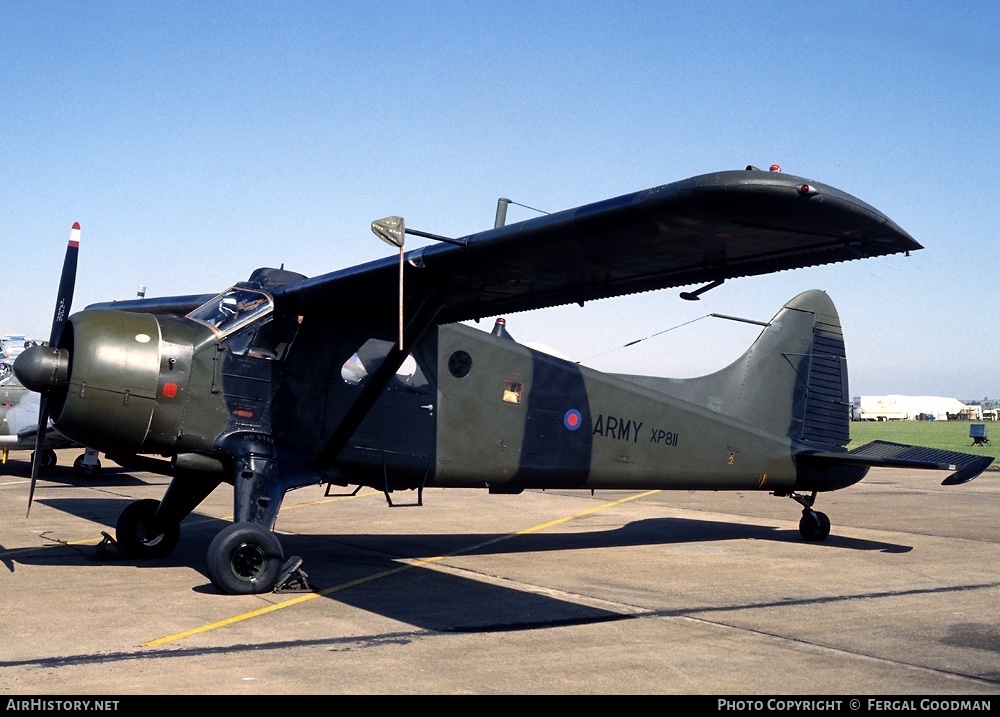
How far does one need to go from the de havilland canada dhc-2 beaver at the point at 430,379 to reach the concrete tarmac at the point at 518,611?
916 millimetres

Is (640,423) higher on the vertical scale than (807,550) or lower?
higher

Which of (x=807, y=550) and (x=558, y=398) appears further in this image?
(x=807, y=550)

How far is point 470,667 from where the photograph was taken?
5.99 meters

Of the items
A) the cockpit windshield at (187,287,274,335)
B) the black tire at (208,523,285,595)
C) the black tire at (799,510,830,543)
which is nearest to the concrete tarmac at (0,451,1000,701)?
the black tire at (208,523,285,595)

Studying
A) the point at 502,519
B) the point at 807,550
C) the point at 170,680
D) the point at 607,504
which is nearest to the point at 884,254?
the point at 170,680

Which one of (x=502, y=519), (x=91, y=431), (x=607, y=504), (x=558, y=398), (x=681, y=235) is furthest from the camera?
(x=607, y=504)

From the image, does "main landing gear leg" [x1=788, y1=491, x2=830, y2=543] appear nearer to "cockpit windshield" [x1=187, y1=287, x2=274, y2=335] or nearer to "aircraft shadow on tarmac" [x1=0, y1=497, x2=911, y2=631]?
"aircraft shadow on tarmac" [x1=0, y1=497, x2=911, y2=631]

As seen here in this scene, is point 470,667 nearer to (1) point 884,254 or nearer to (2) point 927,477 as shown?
(1) point 884,254

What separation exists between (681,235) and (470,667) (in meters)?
3.46

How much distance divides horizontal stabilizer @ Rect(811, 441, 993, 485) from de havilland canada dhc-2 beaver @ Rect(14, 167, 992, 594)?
42 millimetres

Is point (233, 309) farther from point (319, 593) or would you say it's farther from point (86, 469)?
point (86, 469)

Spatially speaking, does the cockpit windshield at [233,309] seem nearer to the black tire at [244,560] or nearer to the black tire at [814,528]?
the black tire at [244,560]

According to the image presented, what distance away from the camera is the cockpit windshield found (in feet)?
30.9

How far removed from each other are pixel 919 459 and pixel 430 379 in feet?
21.0
